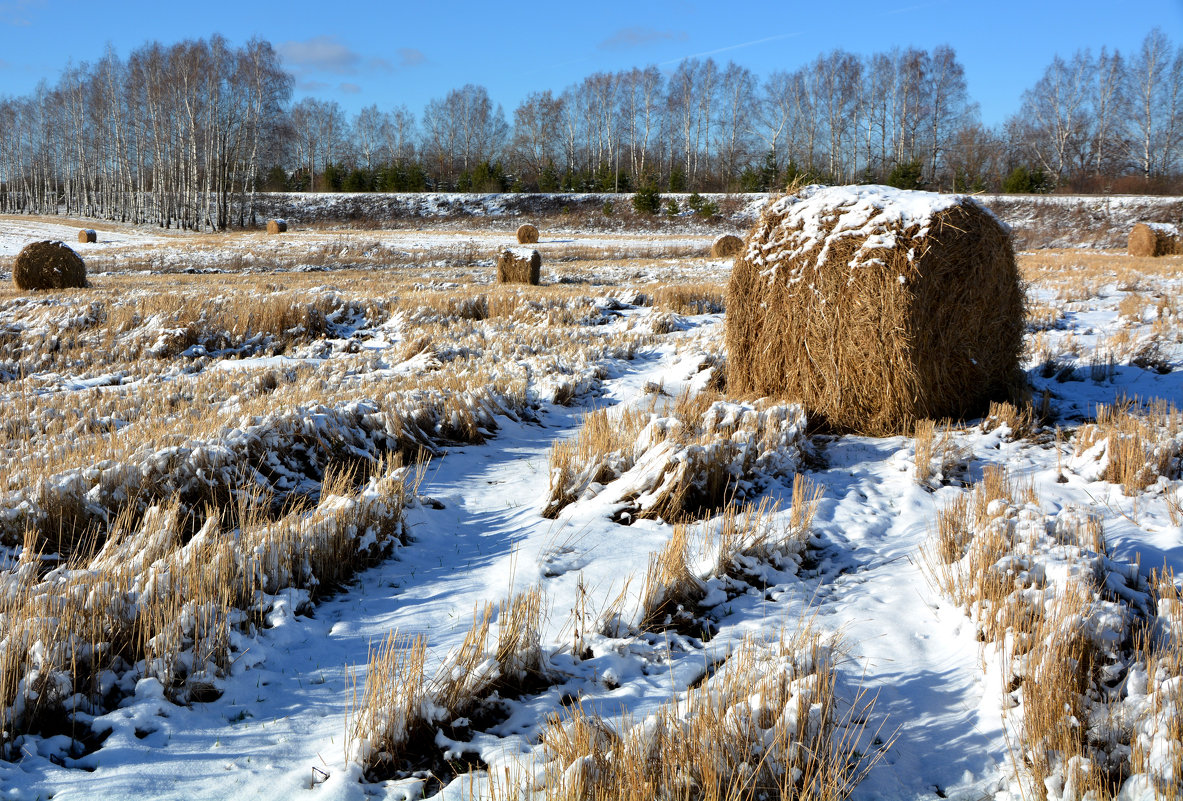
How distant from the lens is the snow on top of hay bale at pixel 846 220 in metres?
5.88

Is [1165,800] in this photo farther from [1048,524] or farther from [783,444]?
[783,444]

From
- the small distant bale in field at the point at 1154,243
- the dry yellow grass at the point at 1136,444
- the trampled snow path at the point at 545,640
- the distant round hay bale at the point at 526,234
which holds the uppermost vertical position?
the distant round hay bale at the point at 526,234

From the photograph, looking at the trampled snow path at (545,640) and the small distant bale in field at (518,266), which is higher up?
the small distant bale in field at (518,266)

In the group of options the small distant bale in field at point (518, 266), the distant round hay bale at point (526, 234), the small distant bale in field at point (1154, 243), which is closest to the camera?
the small distant bale in field at point (518, 266)

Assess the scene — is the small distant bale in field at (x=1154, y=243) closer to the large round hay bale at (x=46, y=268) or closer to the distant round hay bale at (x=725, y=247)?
the distant round hay bale at (x=725, y=247)

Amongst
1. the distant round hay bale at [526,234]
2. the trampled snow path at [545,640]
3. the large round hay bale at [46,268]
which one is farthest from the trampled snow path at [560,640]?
the distant round hay bale at [526,234]

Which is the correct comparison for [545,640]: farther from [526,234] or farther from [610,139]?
[610,139]

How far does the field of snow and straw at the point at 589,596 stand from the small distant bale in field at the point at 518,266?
33.7 feet

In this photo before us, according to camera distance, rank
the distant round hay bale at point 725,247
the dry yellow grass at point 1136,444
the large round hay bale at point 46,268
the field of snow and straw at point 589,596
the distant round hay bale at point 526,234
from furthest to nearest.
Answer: the distant round hay bale at point 526,234, the distant round hay bale at point 725,247, the large round hay bale at point 46,268, the dry yellow grass at point 1136,444, the field of snow and straw at point 589,596

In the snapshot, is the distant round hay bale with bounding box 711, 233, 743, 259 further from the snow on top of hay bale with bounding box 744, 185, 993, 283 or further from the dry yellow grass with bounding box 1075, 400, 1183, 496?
the dry yellow grass with bounding box 1075, 400, 1183, 496

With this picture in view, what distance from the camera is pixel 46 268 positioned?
1620 centimetres

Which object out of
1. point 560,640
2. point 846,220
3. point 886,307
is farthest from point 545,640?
point 846,220

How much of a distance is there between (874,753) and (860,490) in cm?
276

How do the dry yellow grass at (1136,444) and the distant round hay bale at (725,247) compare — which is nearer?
the dry yellow grass at (1136,444)
